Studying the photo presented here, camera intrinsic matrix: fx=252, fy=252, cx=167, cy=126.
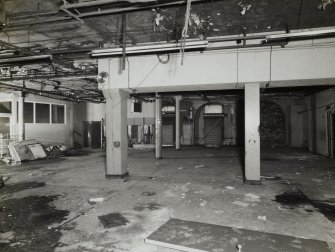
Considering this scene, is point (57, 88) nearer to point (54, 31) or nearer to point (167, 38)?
point (54, 31)

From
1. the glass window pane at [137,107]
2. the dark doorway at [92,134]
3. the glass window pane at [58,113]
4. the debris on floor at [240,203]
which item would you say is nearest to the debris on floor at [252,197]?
the debris on floor at [240,203]

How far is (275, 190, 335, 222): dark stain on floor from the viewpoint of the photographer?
463cm

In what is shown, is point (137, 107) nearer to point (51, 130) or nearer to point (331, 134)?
point (51, 130)

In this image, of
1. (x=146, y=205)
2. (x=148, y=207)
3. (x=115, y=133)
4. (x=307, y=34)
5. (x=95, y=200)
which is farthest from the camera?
(x=115, y=133)

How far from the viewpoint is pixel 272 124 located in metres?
18.0

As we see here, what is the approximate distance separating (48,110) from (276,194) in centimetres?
1398

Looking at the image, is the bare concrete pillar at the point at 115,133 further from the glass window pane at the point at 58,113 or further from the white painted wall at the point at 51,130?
the glass window pane at the point at 58,113

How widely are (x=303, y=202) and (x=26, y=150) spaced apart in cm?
1155

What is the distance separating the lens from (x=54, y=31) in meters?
6.34

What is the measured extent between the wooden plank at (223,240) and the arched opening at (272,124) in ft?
50.3

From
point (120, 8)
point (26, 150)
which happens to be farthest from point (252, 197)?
point (26, 150)

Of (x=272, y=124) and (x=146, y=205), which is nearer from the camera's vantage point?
(x=146, y=205)

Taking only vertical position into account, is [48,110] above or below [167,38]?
below

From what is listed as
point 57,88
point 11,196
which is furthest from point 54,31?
point 57,88
